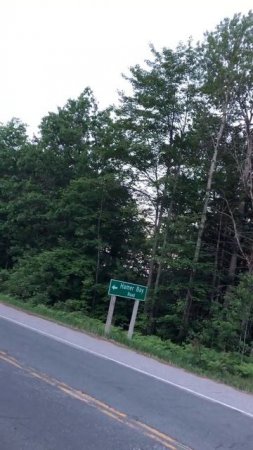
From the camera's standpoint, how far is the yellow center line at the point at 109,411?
5.82 m

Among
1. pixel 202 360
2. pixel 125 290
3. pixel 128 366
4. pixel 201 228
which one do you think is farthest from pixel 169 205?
pixel 128 366

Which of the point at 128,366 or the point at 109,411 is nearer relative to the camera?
the point at 109,411

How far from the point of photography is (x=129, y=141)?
25.8 m

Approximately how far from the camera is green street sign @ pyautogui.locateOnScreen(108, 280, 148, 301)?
15711 mm

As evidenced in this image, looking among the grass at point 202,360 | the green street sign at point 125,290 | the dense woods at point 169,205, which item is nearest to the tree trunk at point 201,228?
the dense woods at point 169,205

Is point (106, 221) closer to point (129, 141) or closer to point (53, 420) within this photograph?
point (129, 141)

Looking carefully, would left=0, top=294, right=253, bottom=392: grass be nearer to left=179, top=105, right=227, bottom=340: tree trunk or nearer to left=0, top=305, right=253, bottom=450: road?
left=0, top=305, right=253, bottom=450: road

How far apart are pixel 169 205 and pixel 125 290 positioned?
10.7 meters

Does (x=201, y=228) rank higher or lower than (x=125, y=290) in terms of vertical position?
higher

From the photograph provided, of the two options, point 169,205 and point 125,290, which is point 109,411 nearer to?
point 125,290

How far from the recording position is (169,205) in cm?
2580

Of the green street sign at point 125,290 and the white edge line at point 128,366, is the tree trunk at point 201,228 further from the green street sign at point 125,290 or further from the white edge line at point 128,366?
the white edge line at point 128,366

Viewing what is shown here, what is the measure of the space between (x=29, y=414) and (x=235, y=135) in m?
20.2

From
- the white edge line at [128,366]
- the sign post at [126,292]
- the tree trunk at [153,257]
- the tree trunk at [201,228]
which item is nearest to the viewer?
the white edge line at [128,366]
